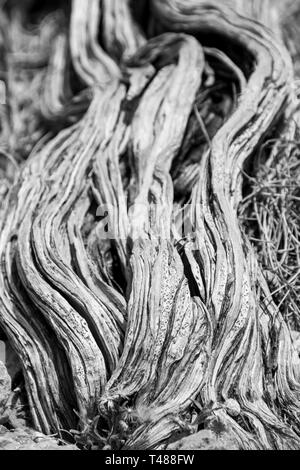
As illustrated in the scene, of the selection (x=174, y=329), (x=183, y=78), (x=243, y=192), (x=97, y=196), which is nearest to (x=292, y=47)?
(x=183, y=78)

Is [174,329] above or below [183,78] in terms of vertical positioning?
below

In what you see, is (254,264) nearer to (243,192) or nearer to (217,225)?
(217,225)

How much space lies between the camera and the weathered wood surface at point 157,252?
204 cm

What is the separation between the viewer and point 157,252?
7.60ft

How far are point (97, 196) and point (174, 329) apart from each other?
83cm

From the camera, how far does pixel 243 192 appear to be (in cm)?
280

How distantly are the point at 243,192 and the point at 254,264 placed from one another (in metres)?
0.46

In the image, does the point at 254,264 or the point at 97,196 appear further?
the point at 97,196

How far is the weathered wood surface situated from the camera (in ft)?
6.70
